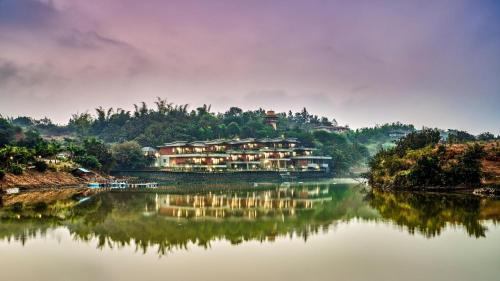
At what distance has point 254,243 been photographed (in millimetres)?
20516

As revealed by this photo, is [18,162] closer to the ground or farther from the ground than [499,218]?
farther from the ground

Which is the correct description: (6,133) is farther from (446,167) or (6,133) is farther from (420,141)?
(446,167)

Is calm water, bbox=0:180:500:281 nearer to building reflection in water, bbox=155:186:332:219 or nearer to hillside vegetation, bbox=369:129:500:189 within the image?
building reflection in water, bbox=155:186:332:219

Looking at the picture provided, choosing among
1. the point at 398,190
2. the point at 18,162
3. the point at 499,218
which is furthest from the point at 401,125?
the point at 499,218

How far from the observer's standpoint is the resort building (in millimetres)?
87812

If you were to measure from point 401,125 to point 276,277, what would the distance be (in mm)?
162218

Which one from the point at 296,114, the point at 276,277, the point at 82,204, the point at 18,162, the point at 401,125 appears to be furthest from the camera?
the point at 401,125

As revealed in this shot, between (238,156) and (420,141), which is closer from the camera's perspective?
(420,141)

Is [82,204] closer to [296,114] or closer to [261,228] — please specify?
[261,228]

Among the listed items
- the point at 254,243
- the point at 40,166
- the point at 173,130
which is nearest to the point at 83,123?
the point at 173,130

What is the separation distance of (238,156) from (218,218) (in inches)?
2497

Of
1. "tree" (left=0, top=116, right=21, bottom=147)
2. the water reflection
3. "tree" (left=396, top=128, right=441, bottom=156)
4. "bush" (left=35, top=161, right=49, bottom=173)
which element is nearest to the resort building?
"tree" (left=0, top=116, right=21, bottom=147)

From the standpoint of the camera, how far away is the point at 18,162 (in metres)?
55.3

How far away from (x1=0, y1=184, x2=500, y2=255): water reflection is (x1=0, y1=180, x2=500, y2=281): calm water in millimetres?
64
